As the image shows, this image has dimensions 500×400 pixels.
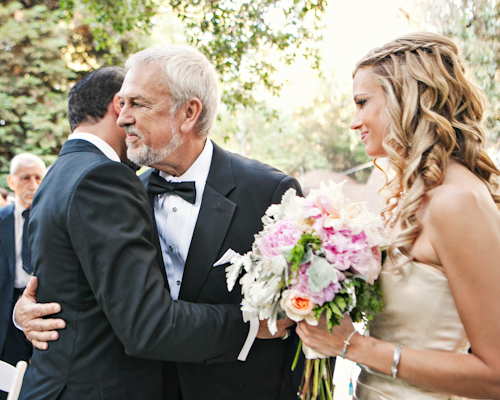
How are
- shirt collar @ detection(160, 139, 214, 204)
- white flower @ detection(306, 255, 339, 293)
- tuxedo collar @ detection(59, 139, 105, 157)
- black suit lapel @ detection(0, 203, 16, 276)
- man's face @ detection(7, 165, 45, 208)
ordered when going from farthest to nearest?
man's face @ detection(7, 165, 45, 208)
black suit lapel @ detection(0, 203, 16, 276)
shirt collar @ detection(160, 139, 214, 204)
tuxedo collar @ detection(59, 139, 105, 157)
white flower @ detection(306, 255, 339, 293)

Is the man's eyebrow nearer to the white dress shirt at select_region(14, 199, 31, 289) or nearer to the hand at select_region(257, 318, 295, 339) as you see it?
the hand at select_region(257, 318, 295, 339)

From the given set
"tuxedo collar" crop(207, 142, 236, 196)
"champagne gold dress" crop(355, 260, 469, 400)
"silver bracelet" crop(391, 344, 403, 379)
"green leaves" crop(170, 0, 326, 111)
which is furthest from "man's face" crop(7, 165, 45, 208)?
"silver bracelet" crop(391, 344, 403, 379)

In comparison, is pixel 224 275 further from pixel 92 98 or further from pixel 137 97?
pixel 92 98

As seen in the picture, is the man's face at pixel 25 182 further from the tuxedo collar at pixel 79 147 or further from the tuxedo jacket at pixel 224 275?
the tuxedo collar at pixel 79 147

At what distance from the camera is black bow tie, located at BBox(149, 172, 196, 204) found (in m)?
2.46

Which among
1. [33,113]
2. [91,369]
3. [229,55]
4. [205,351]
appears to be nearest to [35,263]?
[91,369]

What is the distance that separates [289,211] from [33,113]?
16.2 m

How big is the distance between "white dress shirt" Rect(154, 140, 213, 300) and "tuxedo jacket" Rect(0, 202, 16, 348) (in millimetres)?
2650

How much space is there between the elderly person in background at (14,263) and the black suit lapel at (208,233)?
2665 mm

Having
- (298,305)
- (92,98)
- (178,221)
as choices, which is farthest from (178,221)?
(298,305)

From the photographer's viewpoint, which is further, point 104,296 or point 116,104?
point 116,104

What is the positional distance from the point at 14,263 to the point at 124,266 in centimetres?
327

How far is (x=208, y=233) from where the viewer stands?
2381mm

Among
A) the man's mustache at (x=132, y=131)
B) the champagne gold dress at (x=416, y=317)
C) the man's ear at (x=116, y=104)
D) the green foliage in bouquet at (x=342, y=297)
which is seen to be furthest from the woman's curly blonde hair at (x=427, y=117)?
the man's ear at (x=116, y=104)
